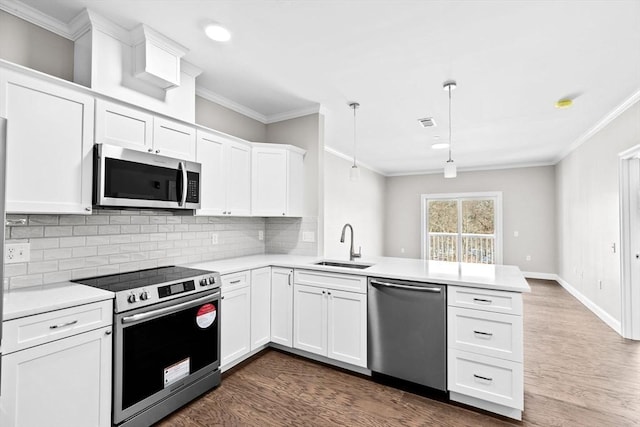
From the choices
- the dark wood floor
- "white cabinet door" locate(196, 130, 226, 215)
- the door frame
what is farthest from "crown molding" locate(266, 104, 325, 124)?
the door frame

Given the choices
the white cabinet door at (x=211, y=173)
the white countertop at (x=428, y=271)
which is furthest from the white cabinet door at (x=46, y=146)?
the white countertop at (x=428, y=271)

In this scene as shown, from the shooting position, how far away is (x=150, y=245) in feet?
8.68

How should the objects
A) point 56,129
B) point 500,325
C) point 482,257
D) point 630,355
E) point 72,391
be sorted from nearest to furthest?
point 72,391, point 56,129, point 500,325, point 630,355, point 482,257

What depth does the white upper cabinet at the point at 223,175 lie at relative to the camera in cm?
278

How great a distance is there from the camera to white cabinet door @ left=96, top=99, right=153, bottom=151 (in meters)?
2.03

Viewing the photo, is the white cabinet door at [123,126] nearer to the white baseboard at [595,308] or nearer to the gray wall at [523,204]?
the white baseboard at [595,308]

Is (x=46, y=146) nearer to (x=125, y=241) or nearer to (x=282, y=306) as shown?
(x=125, y=241)

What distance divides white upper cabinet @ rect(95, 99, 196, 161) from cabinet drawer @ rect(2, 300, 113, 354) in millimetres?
1060

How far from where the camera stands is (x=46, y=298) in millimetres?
1677

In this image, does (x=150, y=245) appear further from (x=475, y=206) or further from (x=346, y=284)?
(x=475, y=206)

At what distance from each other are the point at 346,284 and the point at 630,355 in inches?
116

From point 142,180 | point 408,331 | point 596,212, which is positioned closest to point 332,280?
point 408,331

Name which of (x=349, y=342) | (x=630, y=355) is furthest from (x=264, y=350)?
(x=630, y=355)

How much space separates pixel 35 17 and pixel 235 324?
2.58 meters
